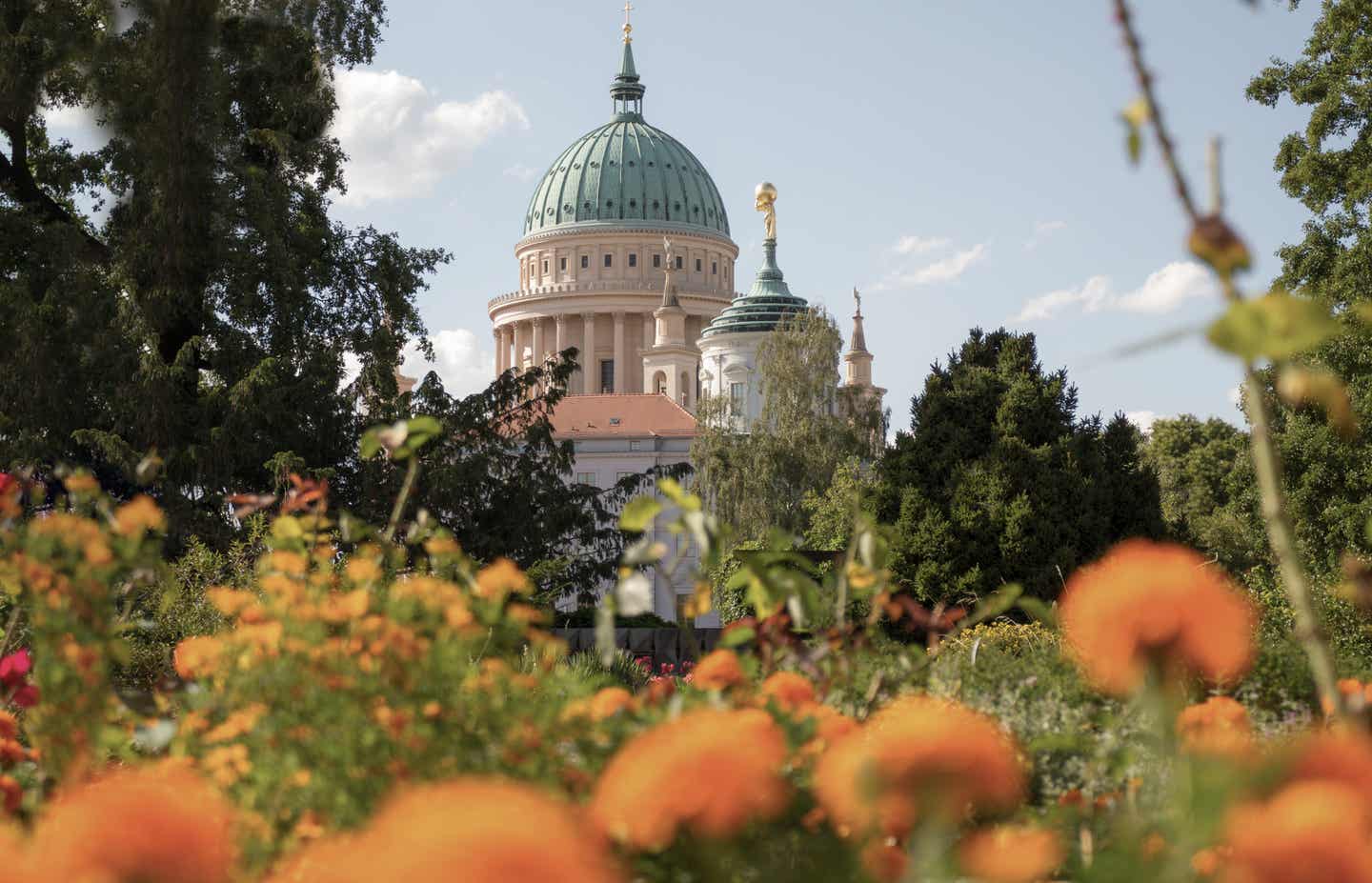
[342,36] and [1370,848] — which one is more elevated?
[342,36]

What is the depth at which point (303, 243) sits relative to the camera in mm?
23312

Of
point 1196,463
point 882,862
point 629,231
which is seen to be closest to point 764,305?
point 1196,463

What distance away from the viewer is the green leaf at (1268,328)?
79.7 inches

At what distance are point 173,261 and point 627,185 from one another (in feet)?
254

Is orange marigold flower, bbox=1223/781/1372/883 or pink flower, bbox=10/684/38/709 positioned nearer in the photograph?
orange marigold flower, bbox=1223/781/1372/883

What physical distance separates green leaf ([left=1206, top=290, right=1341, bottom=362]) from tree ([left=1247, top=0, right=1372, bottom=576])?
2398cm

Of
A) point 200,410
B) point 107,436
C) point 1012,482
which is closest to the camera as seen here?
point 107,436

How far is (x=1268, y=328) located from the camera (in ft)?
6.67

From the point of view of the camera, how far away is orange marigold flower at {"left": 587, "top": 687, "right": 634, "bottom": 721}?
3084mm

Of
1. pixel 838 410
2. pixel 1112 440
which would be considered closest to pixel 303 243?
pixel 1112 440

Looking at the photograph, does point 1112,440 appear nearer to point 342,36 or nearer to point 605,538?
point 605,538

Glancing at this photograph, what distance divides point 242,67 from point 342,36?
167 centimetres

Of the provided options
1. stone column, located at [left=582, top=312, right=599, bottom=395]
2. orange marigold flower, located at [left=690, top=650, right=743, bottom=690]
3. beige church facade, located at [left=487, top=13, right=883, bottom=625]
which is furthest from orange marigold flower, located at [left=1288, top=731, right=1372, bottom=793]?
stone column, located at [left=582, top=312, right=599, bottom=395]

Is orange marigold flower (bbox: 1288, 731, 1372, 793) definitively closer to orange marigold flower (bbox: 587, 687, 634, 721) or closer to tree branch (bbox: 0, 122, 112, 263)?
orange marigold flower (bbox: 587, 687, 634, 721)
